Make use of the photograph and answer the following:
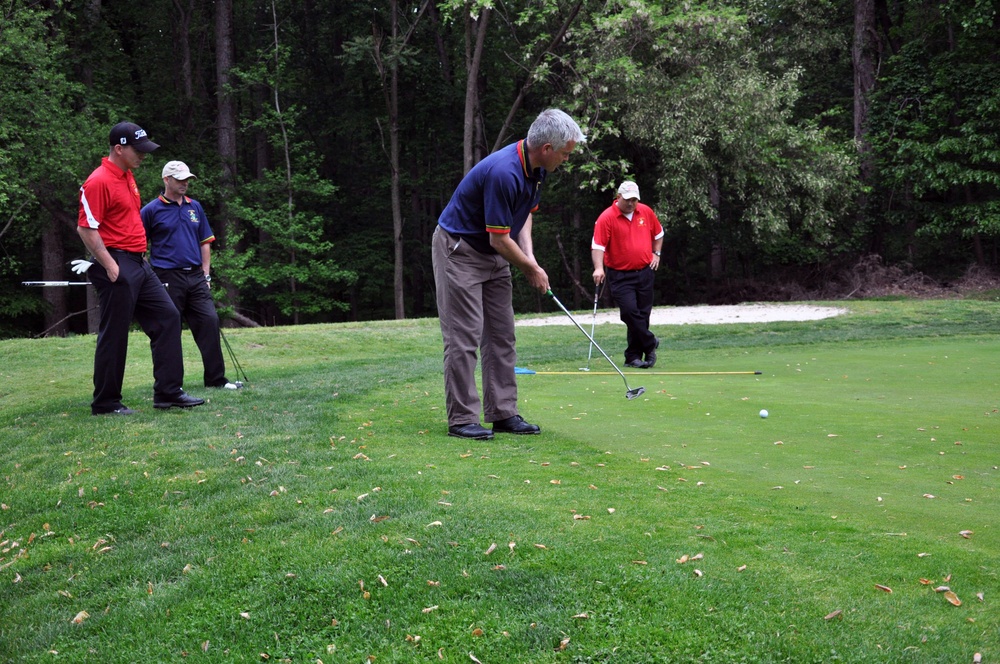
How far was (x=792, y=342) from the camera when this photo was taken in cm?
1313

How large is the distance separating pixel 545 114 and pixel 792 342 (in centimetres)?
877

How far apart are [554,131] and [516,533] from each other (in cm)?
274

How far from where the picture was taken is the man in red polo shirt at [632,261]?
1025cm

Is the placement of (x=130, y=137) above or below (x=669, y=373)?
above

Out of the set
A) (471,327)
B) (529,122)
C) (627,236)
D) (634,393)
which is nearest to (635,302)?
(627,236)

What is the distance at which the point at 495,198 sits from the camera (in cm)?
546

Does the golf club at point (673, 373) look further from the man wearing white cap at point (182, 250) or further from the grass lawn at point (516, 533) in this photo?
the man wearing white cap at point (182, 250)

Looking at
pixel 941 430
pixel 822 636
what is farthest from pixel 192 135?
pixel 822 636

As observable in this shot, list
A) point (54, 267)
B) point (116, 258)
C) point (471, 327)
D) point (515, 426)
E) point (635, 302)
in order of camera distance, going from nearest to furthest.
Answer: point (471, 327) → point (515, 426) → point (116, 258) → point (635, 302) → point (54, 267)

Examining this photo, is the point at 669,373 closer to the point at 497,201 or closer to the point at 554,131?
the point at 497,201

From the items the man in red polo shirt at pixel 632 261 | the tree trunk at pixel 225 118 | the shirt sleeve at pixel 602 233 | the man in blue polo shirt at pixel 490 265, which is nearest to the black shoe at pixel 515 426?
the man in blue polo shirt at pixel 490 265

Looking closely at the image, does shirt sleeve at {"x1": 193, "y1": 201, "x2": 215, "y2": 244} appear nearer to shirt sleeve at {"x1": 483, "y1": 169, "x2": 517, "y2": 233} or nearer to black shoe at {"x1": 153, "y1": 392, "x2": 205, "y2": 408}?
black shoe at {"x1": 153, "y1": 392, "x2": 205, "y2": 408}

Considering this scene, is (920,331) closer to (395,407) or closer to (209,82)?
(395,407)

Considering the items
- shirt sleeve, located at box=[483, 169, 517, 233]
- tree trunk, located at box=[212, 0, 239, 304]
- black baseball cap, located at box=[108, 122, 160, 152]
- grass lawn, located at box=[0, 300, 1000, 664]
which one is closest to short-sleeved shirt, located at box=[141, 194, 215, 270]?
black baseball cap, located at box=[108, 122, 160, 152]
